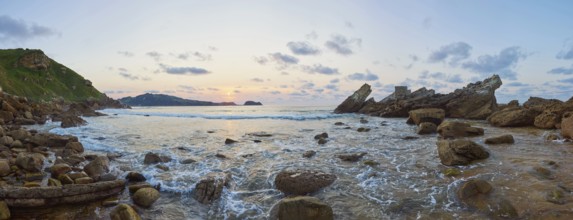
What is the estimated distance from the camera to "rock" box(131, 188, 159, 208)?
31.0ft

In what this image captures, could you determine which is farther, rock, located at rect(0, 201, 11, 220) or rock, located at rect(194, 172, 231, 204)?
rock, located at rect(194, 172, 231, 204)

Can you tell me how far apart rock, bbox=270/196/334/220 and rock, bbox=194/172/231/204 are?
119 inches

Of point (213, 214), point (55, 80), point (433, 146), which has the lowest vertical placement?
point (213, 214)

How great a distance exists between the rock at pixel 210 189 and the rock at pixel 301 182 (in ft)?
6.65

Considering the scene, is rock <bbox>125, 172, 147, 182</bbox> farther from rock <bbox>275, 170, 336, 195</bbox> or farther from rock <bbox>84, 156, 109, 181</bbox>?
rock <bbox>275, 170, 336, 195</bbox>

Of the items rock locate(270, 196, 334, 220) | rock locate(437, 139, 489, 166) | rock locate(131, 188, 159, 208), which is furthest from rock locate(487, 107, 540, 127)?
rock locate(131, 188, 159, 208)

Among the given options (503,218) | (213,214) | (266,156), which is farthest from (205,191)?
(503,218)

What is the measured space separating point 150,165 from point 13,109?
102ft

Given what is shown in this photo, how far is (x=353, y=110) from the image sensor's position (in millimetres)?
65875

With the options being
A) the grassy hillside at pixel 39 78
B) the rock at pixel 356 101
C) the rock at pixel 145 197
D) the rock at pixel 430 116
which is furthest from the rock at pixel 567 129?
the grassy hillside at pixel 39 78

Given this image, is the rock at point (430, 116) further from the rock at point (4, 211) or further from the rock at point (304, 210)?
the rock at point (4, 211)

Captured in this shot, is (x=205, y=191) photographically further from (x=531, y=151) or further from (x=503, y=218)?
(x=531, y=151)

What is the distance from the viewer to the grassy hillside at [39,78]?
92.1m

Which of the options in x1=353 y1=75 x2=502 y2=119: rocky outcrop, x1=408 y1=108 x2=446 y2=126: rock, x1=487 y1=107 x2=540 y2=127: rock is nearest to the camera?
x1=487 y1=107 x2=540 y2=127: rock
